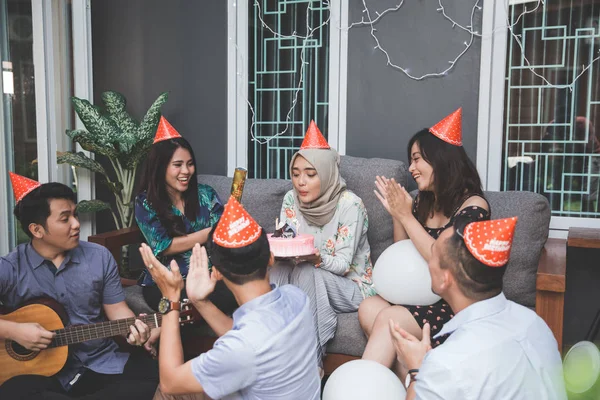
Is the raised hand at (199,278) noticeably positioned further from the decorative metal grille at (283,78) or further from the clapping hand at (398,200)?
the decorative metal grille at (283,78)

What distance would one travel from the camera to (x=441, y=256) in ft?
4.58

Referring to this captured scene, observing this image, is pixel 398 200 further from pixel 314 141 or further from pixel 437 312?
pixel 314 141

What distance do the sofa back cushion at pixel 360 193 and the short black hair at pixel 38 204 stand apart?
1.06 m

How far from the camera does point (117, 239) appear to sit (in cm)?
286

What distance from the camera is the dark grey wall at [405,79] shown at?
118 inches

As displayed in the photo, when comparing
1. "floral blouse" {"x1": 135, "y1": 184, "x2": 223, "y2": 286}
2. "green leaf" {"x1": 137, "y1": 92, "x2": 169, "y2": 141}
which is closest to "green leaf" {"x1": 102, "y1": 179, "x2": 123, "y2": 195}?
"green leaf" {"x1": 137, "y1": 92, "x2": 169, "y2": 141}

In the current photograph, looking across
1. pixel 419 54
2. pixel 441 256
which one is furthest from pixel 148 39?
pixel 441 256

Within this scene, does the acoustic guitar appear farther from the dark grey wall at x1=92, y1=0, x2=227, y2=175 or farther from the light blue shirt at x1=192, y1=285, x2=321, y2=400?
the dark grey wall at x1=92, y1=0, x2=227, y2=175

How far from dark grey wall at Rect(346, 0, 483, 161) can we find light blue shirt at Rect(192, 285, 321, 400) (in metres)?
1.91

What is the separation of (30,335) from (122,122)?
173 cm

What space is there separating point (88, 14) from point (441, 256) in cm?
324

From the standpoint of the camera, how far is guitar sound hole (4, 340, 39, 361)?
203 centimetres

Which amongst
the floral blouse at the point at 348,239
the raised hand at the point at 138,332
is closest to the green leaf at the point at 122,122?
the floral blouse at the point at 348,239

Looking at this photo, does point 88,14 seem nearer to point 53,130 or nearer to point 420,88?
point 53,130
